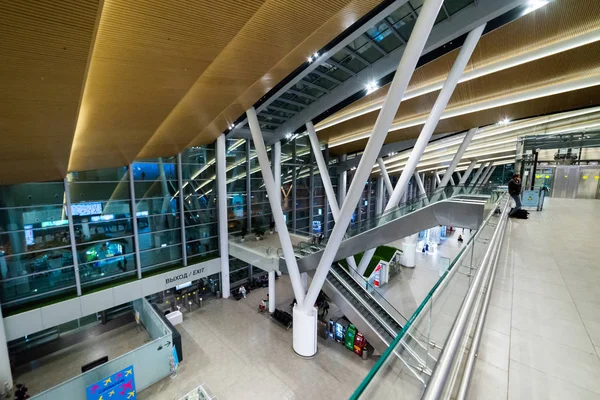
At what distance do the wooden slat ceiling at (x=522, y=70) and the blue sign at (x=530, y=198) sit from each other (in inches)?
184

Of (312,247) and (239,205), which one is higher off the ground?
(239,205)

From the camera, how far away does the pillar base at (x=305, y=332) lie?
10234mm

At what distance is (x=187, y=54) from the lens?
4.86 meters

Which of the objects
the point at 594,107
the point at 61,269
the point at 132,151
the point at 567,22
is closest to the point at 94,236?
the point at 61,269

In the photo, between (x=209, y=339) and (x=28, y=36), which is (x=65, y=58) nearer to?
(x=28, y=36)

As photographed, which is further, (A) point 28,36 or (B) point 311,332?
(B) point 311,332

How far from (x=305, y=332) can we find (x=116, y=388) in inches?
266

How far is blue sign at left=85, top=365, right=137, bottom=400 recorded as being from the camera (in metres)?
7.86

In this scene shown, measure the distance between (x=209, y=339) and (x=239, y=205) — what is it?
814cm

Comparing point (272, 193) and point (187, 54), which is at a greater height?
point (187, 54)

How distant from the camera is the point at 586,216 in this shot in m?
8.86

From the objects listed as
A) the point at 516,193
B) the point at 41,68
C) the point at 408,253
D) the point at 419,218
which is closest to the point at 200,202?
the point at 41,68

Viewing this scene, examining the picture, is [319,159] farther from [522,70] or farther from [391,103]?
[522,70]

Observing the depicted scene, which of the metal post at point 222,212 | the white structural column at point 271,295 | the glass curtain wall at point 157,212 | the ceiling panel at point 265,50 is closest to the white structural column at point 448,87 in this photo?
the ceiling panel at point 265,50
